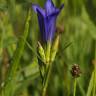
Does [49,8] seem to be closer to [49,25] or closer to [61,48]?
[49,25]

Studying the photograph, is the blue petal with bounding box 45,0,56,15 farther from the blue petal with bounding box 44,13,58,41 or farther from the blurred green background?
the blurred green background

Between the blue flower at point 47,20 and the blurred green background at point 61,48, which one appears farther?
the blurred green background at point 61,48

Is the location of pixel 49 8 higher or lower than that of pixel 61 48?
higher

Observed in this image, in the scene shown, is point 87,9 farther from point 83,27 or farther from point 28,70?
point 28,70

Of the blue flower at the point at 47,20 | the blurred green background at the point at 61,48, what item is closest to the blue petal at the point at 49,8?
the blue flower at the point at 47,20

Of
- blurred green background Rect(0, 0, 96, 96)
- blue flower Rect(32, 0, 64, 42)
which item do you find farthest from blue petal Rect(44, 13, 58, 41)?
blurred green background Rect(0, 0, 96, 96)

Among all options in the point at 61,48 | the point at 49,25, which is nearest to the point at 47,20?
the point at 49,25

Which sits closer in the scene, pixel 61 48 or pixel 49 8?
pixel 49 8

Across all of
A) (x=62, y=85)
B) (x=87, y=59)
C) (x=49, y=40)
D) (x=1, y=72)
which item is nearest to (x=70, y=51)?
(x=87, y=59)

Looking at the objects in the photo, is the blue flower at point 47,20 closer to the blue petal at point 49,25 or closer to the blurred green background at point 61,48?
the blue petal at point 49,25
